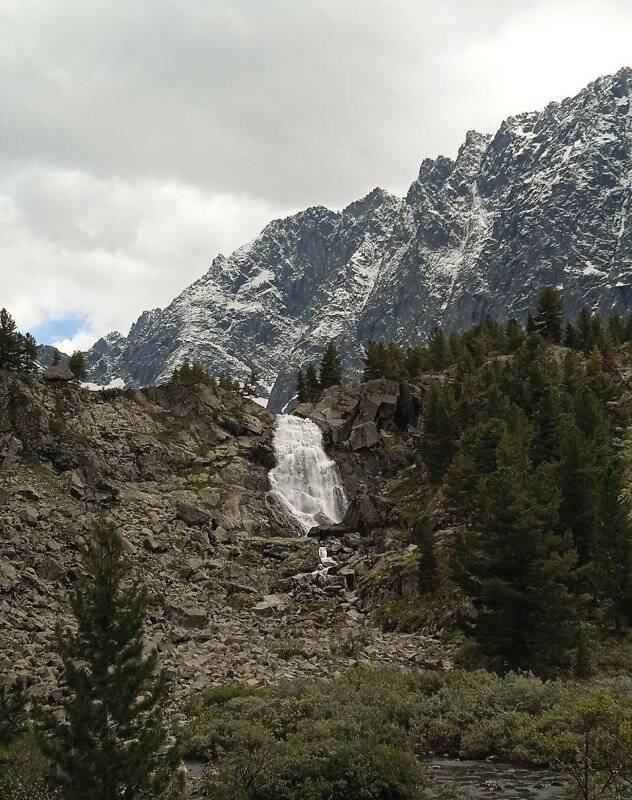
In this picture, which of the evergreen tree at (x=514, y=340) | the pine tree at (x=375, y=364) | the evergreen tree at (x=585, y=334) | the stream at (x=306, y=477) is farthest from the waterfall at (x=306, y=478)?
the evergreen tree at (x=585, y=334)

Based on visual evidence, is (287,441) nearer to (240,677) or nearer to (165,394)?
(165,394)

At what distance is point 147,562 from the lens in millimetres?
47875

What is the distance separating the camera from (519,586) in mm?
30016

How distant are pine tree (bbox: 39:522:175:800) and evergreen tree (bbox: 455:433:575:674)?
1733 cm

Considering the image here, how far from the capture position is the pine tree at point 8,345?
7450 cm

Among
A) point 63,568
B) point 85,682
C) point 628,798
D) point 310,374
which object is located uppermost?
point 310,374

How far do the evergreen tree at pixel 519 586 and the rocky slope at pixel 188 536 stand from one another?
4943 millimetres

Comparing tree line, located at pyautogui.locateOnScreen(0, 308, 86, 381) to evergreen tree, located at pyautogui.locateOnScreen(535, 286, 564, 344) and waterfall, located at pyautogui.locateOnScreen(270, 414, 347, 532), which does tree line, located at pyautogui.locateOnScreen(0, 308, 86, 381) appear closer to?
waterfall, located at pyautogui.locateOnScreen(270, 414, 347, 532)

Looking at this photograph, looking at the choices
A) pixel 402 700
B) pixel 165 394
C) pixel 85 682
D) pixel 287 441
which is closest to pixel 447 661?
pixel 402 700

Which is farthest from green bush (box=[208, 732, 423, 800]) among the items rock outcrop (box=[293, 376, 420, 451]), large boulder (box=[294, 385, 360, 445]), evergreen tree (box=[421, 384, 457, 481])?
large boulder (box=[294, 385, 360, 445])

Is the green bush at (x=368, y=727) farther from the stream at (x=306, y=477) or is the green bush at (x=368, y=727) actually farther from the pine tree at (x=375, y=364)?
the pine tree at (x=375, y=364)

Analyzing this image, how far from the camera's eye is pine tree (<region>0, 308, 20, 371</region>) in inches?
2933

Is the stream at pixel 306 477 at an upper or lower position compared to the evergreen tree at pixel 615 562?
upper

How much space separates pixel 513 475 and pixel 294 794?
18.6 meters
